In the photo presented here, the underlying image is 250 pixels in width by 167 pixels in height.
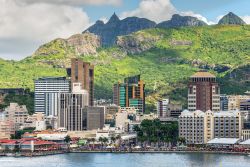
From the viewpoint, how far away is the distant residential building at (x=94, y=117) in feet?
577

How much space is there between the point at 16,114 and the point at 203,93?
44.2 metres

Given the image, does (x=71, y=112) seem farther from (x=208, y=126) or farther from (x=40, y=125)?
(x=208, y=126)

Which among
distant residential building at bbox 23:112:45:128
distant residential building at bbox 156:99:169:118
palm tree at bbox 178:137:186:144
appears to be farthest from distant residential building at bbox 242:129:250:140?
distant residential building at bbox 23:112:45:128

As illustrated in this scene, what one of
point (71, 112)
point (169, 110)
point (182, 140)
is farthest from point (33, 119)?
point (182, 140)

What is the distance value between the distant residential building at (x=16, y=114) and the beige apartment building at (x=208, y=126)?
44023mm

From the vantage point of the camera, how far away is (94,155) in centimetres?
13812

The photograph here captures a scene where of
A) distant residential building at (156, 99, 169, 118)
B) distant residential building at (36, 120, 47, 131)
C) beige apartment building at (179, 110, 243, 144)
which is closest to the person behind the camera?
beige apartment building at (179, 110, 243, 144)

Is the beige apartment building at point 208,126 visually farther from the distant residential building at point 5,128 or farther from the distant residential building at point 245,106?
the distant residential building at point 5,128

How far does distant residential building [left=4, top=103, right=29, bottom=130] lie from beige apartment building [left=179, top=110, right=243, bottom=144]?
44.0 meters

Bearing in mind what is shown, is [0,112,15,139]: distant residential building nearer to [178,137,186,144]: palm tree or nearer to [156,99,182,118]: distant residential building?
[156,99,182,118]: distant residential building

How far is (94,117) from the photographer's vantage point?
178m

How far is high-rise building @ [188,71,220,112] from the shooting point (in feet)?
568

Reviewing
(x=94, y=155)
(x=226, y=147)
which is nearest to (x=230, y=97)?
(x=226, y=147)

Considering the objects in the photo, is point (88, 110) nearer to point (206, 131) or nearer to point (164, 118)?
point (164, 118)
